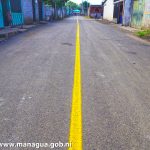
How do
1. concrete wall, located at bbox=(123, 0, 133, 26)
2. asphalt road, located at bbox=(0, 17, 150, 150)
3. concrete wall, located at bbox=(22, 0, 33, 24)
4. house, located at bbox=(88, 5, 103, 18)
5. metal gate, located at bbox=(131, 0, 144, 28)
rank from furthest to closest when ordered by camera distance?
1. house, located at bbox=(88, 5, 103, 18)
2. concrete wall, located at bbox=(123, 0, 133, 26)
3. concrete wall, located at bbox=(22, 0, 33, 24)
4. metal gate, located at bbox=(131, 0, 144, 28)
5. asphalt road, located at bbox=(0, 17, 150, 150)

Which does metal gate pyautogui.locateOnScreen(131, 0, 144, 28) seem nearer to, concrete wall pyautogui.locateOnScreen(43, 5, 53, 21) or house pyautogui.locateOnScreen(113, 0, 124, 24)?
house pyautogui.locateOnScreen(113, 0, 124, 24)

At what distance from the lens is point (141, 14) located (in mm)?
24984

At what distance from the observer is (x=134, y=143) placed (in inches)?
133

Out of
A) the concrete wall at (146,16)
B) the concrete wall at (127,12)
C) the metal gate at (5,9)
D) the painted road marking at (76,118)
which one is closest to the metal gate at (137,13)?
the concrete wall at (146,16)

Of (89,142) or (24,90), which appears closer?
(89,142)

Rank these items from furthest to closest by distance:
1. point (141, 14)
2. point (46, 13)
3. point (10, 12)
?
point (46, 13) → point (141, 14) → point (10, 12)

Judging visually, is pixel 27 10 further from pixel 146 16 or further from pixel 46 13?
pixel 46 13

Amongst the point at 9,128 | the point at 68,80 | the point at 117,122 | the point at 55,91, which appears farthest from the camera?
the point at 68,80

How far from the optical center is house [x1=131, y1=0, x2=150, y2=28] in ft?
75.8

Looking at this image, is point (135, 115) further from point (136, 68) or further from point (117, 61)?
point (117, 61)

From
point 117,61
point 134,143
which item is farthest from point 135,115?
point 117,61

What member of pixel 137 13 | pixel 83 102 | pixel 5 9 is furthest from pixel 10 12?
pixel 83 102

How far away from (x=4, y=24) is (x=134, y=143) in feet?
68.8

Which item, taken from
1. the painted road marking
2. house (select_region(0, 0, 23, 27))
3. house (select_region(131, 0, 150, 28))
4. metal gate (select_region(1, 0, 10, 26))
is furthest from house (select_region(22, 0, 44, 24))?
the painted road marking
